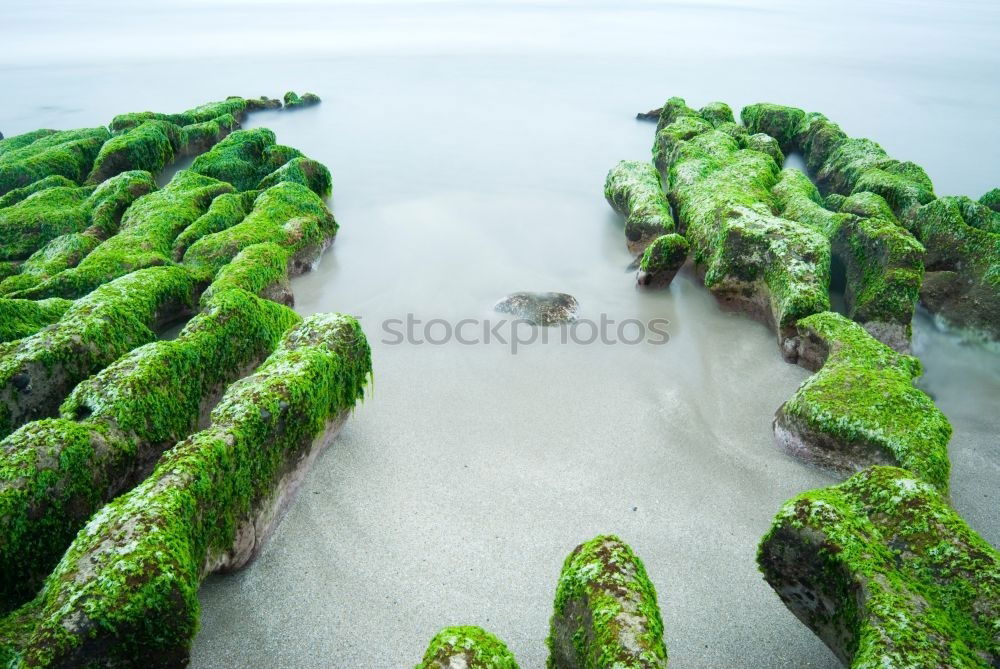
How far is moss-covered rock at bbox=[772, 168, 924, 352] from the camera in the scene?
739cm

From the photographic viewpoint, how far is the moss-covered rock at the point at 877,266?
7391 millimetres

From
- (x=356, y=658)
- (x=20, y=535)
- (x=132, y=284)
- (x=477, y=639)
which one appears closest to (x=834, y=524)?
(x=477, y=639)

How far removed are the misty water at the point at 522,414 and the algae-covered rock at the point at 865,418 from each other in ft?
0.93

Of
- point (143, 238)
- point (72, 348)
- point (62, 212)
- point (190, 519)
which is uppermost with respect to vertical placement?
point (72, 348)

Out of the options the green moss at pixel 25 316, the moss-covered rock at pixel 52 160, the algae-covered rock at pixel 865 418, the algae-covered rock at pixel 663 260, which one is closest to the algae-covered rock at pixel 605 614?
the algae-covered rock at pixel 865 418

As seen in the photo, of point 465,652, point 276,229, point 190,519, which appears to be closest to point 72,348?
point 190,519

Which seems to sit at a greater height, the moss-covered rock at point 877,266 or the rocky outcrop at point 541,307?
the moss-covered rock at point 877,266

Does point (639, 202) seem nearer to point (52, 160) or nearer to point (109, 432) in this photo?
point (109, 432)

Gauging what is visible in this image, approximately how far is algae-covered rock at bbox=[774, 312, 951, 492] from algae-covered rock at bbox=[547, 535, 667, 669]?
9.57 feet

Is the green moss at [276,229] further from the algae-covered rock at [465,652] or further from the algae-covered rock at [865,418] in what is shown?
the algae-covered rock at [865,418]

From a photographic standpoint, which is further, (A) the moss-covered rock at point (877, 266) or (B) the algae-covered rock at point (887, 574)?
(A) the moss-covered rock at point (877, 266)

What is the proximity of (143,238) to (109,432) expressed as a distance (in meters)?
5.53

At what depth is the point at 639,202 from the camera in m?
10.4

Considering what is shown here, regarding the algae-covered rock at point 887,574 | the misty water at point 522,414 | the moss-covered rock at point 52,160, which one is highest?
the algae-covered rock at point 887,574
